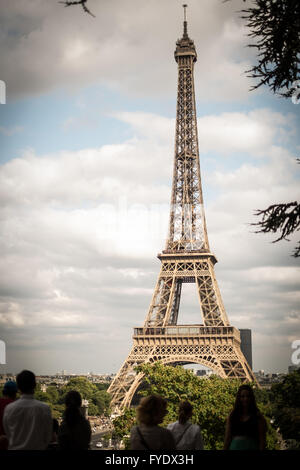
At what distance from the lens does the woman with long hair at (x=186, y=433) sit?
9414 millimetres

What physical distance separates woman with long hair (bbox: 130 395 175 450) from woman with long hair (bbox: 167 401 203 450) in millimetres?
1929

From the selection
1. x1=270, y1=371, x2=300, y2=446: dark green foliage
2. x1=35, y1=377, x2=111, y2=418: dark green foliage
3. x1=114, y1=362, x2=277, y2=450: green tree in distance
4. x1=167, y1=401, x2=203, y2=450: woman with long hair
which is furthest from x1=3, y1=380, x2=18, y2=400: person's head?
x1=35, y1=377, x2=111, y2=418: dark green foliage

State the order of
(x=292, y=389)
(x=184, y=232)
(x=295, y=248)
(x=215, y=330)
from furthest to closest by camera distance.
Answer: (x=184, y=232)
(x=215, y=330)
(x=292, y=389)
(x=295, y=248)

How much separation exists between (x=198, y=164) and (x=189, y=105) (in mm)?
7117

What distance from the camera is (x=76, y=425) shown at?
8570 mm

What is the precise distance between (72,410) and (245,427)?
2.50 meters

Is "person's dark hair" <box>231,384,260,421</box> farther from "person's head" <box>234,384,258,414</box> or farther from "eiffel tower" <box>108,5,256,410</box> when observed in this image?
"eiffel tower" <box>108,5,256,410</box>

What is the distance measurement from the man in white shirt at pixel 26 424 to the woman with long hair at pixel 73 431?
407mm

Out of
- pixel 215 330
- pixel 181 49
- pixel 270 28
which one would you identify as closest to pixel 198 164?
pixel 181 49

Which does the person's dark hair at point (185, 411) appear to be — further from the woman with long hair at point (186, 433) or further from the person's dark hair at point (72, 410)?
the person's dark hair at point (72, 410)

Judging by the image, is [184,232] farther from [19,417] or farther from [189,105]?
[19,417]

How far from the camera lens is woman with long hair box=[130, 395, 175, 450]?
7504mm

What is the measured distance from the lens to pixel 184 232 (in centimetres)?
6738

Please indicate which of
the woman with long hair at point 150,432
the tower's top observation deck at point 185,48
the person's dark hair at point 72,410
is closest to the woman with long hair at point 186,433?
the person's dark hair at point 72,410
